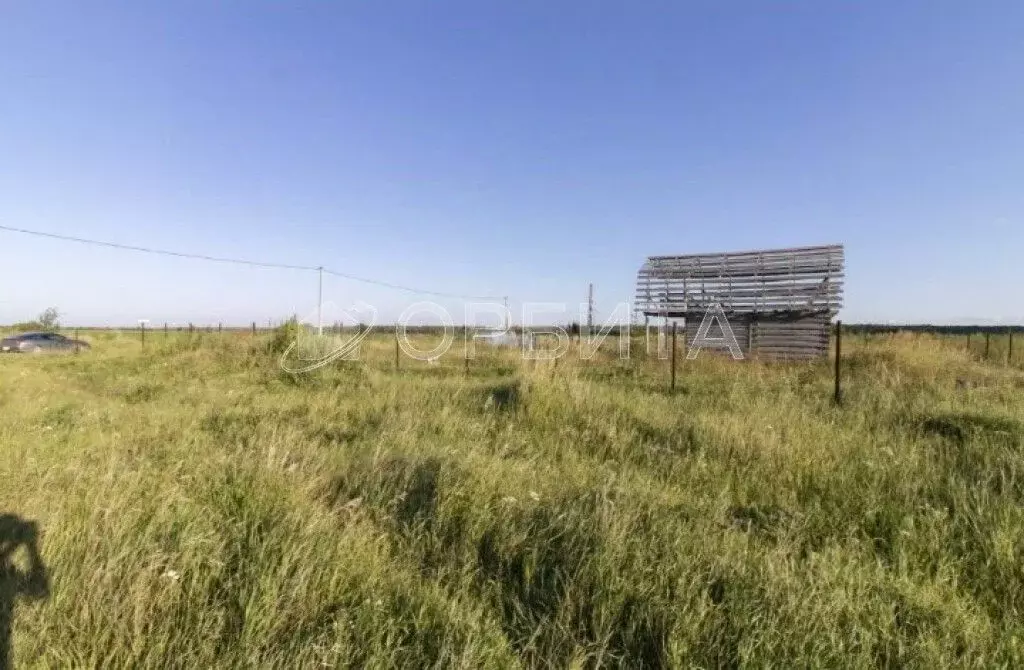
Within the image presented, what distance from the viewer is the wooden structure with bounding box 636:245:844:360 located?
1623 centimetres

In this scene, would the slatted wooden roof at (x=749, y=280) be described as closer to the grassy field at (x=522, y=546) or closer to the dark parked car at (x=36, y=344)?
the grassy field at (x=522, y=546)

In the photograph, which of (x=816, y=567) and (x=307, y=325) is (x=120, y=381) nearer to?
(x=307, y=325)

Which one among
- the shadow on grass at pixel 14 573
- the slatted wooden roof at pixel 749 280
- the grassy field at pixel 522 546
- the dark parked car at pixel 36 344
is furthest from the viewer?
the dark parked car at pixel 36 344

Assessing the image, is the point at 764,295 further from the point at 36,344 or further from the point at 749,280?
the point at 36,344

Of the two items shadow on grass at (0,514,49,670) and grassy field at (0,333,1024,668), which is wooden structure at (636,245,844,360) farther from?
shadow on grass at (0,514,49,670)

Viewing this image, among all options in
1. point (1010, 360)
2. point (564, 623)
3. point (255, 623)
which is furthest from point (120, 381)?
point (1010, 360)

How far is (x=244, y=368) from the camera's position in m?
14.0

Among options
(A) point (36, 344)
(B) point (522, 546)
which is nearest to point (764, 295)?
(B) point (522, 546)

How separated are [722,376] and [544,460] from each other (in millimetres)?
8976

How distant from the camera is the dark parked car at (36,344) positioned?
75.2 feet

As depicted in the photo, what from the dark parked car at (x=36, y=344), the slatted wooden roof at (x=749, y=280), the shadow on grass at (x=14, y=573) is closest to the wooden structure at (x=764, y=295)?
the slatted wooden roof at (x=749, y=280)

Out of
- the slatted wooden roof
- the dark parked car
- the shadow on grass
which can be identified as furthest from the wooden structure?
the dark parked car

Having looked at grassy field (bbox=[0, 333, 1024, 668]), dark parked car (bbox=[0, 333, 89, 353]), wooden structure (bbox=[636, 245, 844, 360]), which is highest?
wooden structure (bbox=[636, 245, 844, 360])

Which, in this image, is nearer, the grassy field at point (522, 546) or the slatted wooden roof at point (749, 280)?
the grassy field at point (522, 546)
